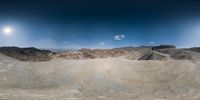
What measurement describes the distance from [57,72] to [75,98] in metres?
6.23

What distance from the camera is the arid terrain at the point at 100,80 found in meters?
18.3

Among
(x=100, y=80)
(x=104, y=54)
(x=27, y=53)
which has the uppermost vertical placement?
(x=27, y=53)

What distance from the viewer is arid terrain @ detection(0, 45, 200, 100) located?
1831 cm

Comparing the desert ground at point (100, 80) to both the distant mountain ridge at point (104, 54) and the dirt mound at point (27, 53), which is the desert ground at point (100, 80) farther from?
the dirt mound at point (27, 53)

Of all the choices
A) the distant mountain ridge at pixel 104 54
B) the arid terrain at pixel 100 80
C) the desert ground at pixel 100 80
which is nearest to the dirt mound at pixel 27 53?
the distant mountain ridge at pixel 104 54

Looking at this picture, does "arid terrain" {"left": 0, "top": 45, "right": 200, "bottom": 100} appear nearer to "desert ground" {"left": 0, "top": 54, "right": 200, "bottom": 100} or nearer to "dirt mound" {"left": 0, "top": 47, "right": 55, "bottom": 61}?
"desert ground" {"left": 0, "top": 54, "right": 200, "bottom": 100}

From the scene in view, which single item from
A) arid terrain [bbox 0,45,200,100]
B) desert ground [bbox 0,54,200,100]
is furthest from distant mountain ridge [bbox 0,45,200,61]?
desert ground [bbox 0,54,200,100]

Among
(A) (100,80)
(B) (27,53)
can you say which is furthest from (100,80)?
(B) (27,53)

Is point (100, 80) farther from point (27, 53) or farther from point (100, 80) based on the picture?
point (27, 53)

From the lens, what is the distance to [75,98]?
1725 cm

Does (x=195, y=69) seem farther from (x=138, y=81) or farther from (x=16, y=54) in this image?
(x=16, y=54)

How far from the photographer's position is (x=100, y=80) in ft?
69.5

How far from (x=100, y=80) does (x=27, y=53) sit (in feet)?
97.9

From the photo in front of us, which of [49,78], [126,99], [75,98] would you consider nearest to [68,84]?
[49,78]
